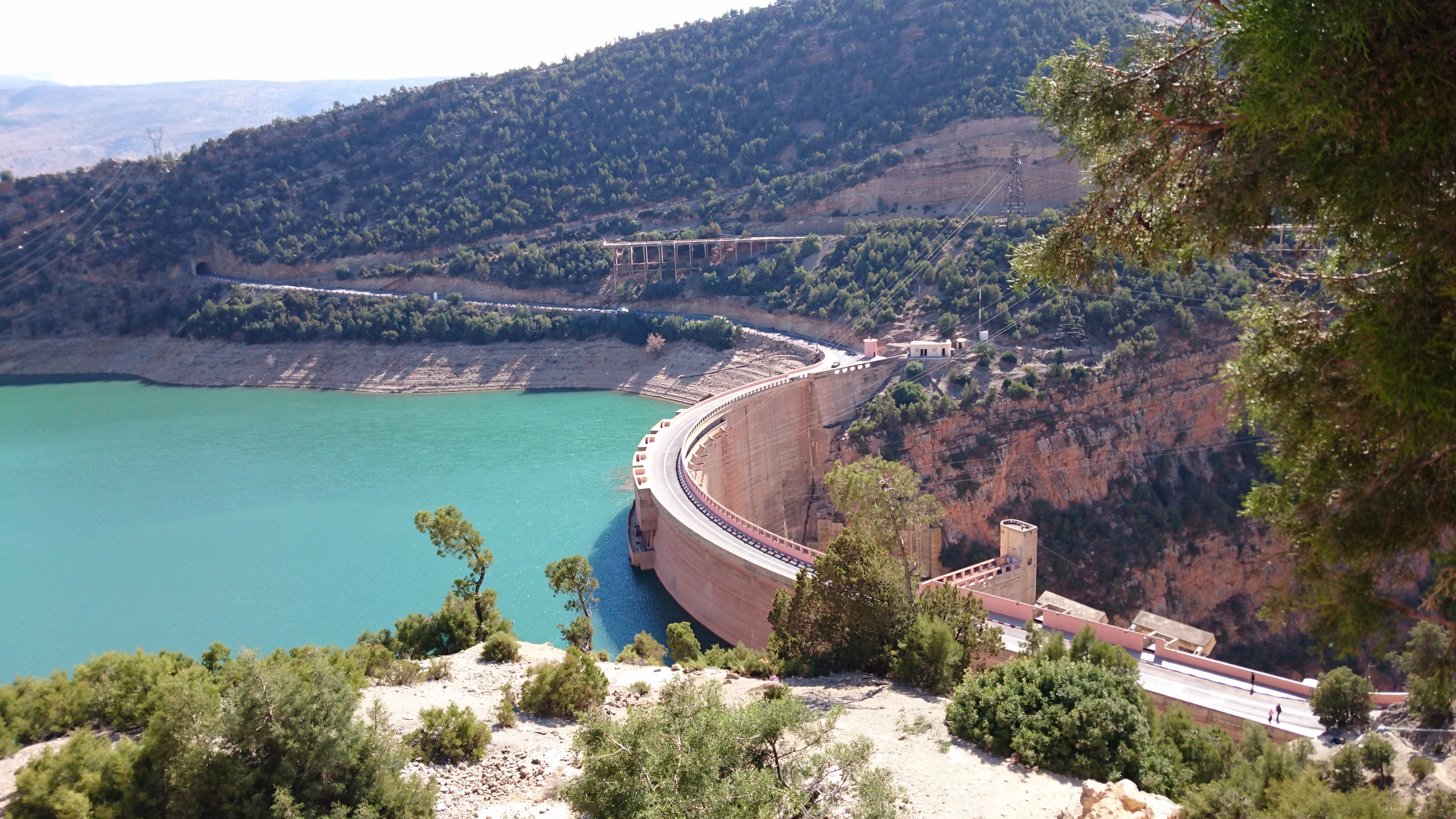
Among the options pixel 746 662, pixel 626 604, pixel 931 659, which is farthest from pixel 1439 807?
pixel 626 604

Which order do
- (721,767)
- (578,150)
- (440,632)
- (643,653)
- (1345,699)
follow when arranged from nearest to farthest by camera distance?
(721,767) → (1345,699) → (440,632) → (643,653) → (578,150)

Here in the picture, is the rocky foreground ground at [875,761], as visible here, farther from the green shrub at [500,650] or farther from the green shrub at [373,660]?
the green shrub at [500,650]

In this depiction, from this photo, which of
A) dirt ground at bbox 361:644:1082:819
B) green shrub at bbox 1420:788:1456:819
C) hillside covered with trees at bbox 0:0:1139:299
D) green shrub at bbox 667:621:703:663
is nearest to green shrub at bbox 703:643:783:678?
dirt ground at bbox 361:644:1082:819

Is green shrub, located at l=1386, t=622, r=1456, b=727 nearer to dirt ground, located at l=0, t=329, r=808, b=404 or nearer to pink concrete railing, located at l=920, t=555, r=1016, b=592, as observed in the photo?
pink concrete railing, located at l=920, t=555, r=1016, b=592

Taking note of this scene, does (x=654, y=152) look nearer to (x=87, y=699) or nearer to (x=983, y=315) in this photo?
(x=983, y=315)

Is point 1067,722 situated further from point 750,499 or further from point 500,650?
point 750,499

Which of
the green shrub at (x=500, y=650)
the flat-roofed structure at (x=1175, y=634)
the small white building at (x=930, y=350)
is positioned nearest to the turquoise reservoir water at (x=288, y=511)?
the green shrub at (x=500, y=650)
